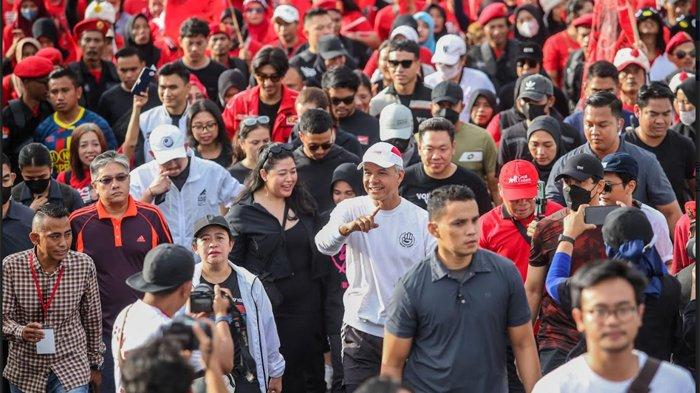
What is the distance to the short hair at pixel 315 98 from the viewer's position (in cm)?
1149

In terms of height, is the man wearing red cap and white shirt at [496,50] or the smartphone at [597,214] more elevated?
the man wearing red cap and white shirt at [496,50]

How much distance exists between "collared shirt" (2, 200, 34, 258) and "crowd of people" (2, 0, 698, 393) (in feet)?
0.05

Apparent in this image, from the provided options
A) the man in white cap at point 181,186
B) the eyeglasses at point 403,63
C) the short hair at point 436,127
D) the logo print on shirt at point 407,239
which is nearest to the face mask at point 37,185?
the man in white cap at point 181,186

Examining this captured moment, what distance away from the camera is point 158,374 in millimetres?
5270

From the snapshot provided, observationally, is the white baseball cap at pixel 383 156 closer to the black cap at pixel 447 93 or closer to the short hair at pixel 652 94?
the short hair at pixel 652 94

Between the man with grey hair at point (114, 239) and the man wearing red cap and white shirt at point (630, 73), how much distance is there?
16.8 feet

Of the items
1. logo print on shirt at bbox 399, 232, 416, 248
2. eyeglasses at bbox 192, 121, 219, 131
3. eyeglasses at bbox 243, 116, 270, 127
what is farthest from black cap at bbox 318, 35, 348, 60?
logo print on shirt at bbox 399, 232, 416, 248

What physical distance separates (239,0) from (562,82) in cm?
447

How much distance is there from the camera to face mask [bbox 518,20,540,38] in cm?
1672

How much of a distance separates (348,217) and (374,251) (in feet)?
0.91

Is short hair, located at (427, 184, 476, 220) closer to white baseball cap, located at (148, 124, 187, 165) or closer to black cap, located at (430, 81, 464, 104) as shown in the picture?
white baseball cap, located at (148, 124, 187, 165)

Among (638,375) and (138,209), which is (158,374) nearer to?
(638,375)

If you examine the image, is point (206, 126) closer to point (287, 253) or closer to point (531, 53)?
point (287, 253)

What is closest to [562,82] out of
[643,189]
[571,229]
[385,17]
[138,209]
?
[385,17]
